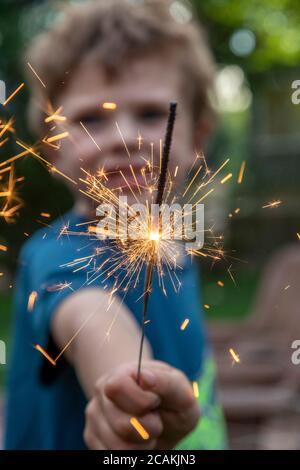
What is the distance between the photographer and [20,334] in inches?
35.6

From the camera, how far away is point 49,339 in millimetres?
657

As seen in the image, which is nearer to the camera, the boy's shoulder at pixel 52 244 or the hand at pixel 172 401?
the hand at pixel 172 401

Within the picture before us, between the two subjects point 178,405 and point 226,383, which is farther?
point 226,383

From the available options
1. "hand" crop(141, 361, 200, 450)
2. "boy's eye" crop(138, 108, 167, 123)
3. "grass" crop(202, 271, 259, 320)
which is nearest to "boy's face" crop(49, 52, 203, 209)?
"boy's eye" crop(138, 108, 167, 123)

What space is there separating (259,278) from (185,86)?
572 centimetres

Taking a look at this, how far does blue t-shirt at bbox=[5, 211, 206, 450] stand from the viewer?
669 millimetres

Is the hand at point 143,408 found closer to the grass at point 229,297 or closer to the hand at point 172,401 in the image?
the hand at point 172,401

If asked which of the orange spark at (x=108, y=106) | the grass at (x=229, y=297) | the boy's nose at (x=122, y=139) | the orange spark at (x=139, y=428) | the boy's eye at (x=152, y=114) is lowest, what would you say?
the orange spark at (x=139, y=428)

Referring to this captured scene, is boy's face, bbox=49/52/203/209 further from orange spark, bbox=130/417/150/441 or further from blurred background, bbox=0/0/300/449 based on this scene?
orange spark, bbox=130/417/150/441

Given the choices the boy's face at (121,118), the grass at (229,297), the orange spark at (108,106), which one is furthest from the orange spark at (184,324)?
the grass at (229,297)

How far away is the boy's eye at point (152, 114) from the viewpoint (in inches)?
27.8

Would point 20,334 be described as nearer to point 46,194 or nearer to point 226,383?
point 226,383

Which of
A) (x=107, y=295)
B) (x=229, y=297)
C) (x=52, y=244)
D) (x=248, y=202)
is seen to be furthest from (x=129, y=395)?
(x=229, y=297)
